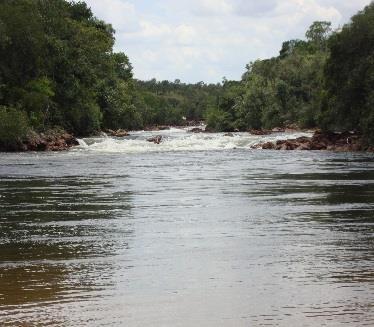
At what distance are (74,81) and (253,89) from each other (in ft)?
137

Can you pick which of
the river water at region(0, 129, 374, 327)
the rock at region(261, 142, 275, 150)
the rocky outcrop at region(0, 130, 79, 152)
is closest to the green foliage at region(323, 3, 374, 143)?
the rock at region(261, 142, 275, 150)

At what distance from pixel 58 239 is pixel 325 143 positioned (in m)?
38.8

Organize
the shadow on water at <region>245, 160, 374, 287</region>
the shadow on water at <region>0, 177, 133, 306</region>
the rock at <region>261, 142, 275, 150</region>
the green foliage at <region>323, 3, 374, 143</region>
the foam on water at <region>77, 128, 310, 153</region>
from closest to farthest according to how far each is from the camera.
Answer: the shadow on water at <region>0, 177, 133, 306</region> → the shadow on water at <region>245, 160, 374, 287</region> → the green foliage at <region>323, 3, 374, 143</region> → the foam on water at <region>77, 128, 310, 153</region> → the rock at <region>261, 142, 275, 150</region>

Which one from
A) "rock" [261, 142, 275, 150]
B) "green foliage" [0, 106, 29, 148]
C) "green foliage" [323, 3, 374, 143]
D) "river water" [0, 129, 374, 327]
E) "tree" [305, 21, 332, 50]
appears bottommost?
"river water" [0, 129, 374, 327]

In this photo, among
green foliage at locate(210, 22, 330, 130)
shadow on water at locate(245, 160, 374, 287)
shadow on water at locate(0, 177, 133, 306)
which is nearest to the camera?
shadow on water at locate(0, 177, 133, 306)

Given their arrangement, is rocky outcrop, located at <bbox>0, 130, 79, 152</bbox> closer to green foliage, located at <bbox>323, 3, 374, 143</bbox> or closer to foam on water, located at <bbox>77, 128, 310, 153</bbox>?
foam on water, located at <bbox>77, 128, 310, 153</bbox>

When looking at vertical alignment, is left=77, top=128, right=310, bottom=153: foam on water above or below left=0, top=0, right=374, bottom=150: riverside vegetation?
below

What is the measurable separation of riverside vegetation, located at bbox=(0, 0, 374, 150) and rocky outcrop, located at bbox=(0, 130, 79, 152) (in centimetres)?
7

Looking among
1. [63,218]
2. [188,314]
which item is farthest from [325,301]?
[63,218]

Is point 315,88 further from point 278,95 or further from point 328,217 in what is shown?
point 328,217

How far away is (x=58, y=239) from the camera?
1131cm

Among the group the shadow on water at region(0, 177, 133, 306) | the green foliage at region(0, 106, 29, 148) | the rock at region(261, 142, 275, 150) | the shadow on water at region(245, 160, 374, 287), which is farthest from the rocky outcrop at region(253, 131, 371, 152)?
the shadow on water at region(0, 177, 133, 306)

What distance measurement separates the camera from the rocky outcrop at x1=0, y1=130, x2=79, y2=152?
44.9 meters

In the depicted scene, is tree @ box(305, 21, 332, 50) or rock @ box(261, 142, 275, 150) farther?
tree @ box(305, 21, 332, 50)
